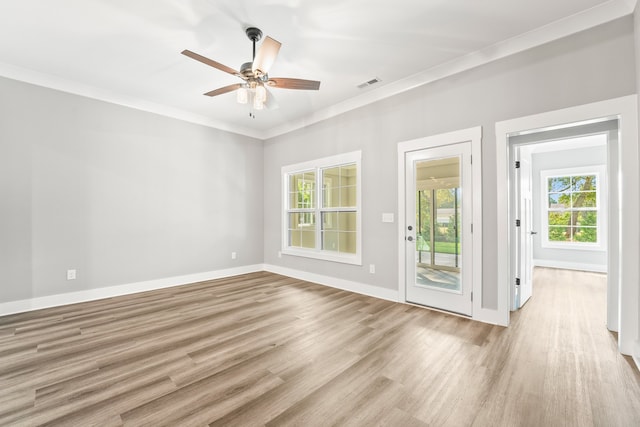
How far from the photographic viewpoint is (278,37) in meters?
2.77

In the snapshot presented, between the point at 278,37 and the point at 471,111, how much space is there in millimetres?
2319

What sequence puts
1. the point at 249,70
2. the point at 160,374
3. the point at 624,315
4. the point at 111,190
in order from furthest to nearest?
the point at 111,190
the point at 249,70
the point at 624,315
the point at 160,374

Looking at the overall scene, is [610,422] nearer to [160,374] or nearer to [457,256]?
[457,256]

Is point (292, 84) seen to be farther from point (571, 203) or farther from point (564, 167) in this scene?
point (571, 203)

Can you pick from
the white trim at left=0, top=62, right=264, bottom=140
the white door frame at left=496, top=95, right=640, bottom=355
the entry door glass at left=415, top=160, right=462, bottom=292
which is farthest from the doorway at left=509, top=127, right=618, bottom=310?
the white trim at left=0, top=62, right=264, bottom=140

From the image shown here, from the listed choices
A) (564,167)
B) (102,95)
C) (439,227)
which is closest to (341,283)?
(439,227)

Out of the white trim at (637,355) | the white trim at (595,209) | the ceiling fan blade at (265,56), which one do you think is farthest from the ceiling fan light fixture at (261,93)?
the white trim at (595,209)

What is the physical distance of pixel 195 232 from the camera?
4926mm

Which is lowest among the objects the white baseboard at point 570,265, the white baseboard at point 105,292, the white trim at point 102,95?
the white baseboard at point 570,265

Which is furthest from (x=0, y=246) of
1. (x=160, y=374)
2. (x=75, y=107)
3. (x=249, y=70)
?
(x=249, y=70)

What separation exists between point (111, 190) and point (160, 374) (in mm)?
3178

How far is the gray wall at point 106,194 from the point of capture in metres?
3.36

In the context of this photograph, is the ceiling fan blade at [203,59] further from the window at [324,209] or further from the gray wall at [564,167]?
the gray wall at [564,167]

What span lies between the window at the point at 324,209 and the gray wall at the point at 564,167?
530 centimetres
